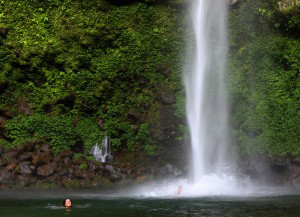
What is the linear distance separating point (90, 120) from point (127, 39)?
597 cm

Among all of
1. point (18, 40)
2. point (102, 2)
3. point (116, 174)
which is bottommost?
point (116, 174)

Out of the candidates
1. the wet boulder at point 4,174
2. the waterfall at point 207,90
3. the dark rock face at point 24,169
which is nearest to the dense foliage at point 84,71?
the waterfall at point 207,90

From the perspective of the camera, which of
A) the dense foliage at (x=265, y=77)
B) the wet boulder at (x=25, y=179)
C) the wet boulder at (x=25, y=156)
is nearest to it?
the wet boulder at (x=25, y=179)

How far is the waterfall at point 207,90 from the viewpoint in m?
26.1

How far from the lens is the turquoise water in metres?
15.4

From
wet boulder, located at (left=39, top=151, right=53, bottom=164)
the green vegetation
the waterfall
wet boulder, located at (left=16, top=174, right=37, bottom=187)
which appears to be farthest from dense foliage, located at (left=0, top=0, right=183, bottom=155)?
wet boulder, located at (left=16, top=174, right=37, bottom=187)

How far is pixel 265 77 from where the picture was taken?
2789 cm

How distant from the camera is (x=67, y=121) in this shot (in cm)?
2750

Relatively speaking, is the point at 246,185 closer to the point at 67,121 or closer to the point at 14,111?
the point at 67,121

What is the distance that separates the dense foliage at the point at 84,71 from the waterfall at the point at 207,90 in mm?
1343

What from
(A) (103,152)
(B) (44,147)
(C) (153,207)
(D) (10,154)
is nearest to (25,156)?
(D) (10,154)

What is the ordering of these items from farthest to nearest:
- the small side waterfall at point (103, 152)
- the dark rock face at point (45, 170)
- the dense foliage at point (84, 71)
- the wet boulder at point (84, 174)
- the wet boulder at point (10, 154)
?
the dense foliage at point (84, 71) < the small side waterfall at point (103, 152) < the wet boulder at point (10, 154) < the wet boulder at point (84, 174) < the dark rock face at point (45, 170)

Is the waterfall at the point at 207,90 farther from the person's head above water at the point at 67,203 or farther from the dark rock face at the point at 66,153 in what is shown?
the person's head above water at the point at 67,203

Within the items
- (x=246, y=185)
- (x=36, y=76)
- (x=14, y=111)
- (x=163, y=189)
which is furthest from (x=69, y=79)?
(x=246, y=185)
